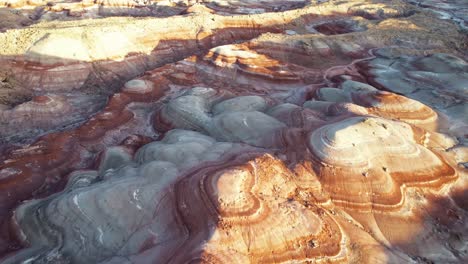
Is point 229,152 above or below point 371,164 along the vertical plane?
below

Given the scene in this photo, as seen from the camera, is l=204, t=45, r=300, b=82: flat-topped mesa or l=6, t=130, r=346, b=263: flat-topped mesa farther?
l=204, t=45, r=300, b=82: flat-topped mesa

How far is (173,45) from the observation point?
1627 cm

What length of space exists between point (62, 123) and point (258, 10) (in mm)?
20354

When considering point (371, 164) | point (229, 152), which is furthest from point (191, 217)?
point (371, 164)

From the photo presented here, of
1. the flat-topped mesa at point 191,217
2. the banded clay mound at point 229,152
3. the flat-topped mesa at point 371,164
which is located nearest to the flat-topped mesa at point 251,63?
the banded clay mound at point 229,152

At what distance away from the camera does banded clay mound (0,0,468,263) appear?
5695 millimetres

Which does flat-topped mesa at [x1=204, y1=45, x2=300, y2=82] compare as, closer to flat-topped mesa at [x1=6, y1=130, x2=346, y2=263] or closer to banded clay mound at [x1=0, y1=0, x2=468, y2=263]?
banded clay mound at [x1=0, y1=0, x2=468, y2=263]

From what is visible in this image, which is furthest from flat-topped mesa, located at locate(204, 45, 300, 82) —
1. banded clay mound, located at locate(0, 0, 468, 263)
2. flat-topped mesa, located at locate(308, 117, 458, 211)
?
flat-topped mesa, located at locate(308, 117, 458, 211)

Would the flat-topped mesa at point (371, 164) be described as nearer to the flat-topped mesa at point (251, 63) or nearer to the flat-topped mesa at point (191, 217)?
the flat-topped mesa at point (191, 217)

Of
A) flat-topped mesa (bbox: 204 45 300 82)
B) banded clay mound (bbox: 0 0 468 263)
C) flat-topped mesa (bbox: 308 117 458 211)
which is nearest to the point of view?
banded clay mound (bbox: 0 0 468 263)

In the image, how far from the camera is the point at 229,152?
289 inches

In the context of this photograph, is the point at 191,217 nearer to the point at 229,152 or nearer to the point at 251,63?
the point at 229,152

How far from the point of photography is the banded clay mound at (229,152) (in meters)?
5.70

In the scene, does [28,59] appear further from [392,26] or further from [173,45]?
[392,26]
